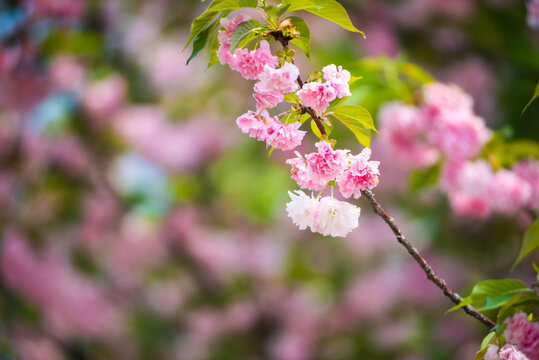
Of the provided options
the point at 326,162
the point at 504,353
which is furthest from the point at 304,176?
the point at 504,353

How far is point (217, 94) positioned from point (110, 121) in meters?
0.60

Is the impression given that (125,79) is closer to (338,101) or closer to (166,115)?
(166,115)

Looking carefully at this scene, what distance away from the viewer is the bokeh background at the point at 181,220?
1.79 meters

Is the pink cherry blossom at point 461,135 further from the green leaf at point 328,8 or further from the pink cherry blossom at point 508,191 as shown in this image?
the green leaf at point 328,8

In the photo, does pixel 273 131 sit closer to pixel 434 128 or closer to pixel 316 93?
pixel 316 93

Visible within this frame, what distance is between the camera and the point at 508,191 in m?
0.86

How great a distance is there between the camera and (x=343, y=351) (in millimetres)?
2078

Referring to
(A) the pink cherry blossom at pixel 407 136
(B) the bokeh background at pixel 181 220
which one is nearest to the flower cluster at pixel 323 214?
(A) the pink cherry blossom at pixel 407 136

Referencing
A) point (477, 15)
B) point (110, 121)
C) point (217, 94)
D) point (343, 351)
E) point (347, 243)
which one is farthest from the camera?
point (217, 94)

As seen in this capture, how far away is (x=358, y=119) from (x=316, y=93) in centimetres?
6

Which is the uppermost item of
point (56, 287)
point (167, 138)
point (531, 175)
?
point (167, 138)

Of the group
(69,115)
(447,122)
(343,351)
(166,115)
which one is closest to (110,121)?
(69,115)

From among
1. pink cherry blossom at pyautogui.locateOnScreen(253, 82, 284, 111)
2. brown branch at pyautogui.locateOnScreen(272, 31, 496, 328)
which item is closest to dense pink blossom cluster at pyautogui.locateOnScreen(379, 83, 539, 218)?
brown branch at pyautogui.locateOnScreen(272, 31, 496, 328)

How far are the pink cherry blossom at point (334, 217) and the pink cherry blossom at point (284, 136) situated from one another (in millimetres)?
68
